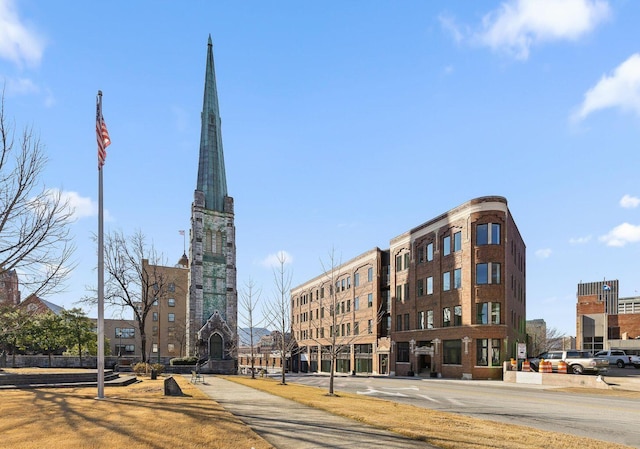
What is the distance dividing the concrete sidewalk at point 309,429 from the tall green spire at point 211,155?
59.7 m

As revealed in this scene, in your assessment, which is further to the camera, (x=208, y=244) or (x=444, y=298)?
(x=208, y=244)

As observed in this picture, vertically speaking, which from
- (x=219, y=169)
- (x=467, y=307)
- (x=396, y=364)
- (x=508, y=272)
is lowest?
(x=396, y=364)

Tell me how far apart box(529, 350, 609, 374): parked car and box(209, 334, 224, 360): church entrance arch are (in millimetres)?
41454

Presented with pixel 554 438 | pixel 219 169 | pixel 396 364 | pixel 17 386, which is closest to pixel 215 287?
pixel 219 169

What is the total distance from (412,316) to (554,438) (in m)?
46.3

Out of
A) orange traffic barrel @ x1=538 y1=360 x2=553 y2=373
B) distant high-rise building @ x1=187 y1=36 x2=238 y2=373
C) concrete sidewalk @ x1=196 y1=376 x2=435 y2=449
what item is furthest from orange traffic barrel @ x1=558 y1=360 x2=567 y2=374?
distant high-rise building @ x1=187 y1=36 x2=238 y2=373

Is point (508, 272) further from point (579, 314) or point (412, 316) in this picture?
point (579, 314)

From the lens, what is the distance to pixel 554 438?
12070 mm

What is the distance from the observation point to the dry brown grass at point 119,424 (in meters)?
10.4

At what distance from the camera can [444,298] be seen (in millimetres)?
51219

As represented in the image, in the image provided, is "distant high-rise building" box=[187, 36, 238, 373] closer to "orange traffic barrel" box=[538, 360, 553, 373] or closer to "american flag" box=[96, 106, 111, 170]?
"orange traffic barrel" box=[538, 360, 553, 373]

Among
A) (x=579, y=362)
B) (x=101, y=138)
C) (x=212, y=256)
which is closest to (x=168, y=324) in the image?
(x=212, y=256)

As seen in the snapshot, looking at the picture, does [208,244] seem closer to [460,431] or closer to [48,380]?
[48,380]

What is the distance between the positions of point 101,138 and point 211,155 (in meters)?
58.2
